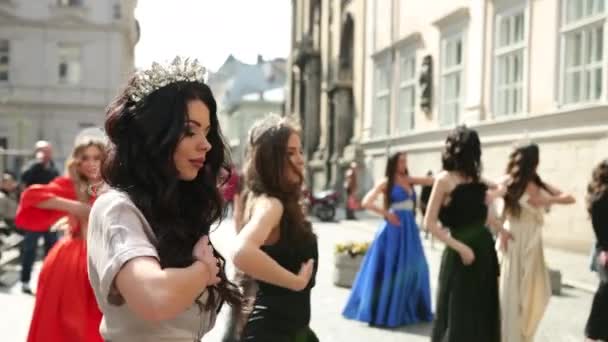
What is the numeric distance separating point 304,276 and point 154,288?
1519mm

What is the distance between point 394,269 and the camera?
25.3ft

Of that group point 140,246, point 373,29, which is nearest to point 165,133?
point 140,246

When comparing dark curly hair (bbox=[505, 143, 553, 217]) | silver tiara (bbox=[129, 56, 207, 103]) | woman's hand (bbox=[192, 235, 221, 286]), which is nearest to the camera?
woman's hand (bbox=[192, 235, 221, 286])

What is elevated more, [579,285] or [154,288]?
[154,288]

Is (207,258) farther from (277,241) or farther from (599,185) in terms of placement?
(599,185)

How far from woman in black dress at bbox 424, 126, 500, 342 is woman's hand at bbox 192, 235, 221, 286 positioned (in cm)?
324

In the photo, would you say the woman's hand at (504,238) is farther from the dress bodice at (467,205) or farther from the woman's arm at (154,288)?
the woman's arm at (154,288)

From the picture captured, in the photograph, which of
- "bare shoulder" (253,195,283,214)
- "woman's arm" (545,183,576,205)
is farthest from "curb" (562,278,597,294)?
"bare shoulder" (253,195,283,214)

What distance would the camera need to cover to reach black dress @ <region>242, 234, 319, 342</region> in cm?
325

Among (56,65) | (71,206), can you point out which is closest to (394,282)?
(71,206)

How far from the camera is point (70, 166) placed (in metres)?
4.95

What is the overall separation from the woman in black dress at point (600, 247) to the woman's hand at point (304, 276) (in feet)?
10.4

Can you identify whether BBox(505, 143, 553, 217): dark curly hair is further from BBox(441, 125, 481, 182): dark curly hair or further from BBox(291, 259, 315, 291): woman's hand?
BBox(291, 259, 315, 291): woman's hand

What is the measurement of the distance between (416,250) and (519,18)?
34.3 ft
